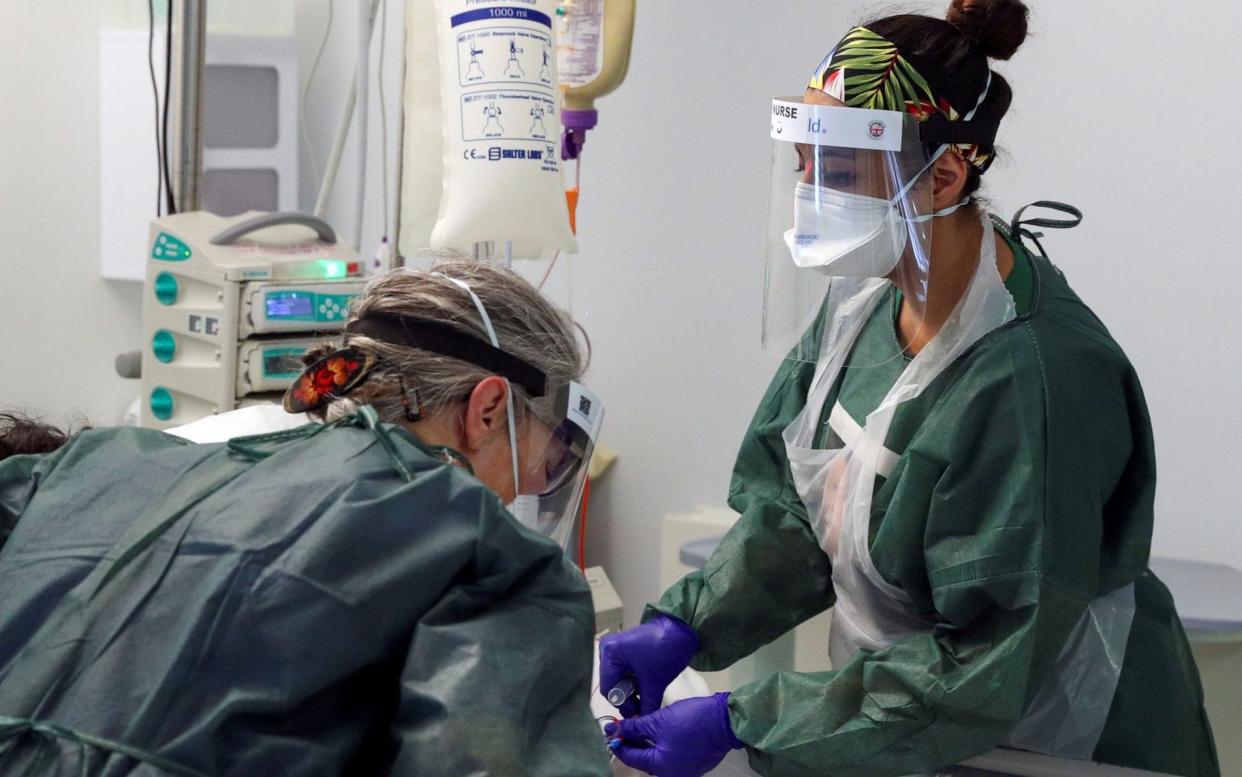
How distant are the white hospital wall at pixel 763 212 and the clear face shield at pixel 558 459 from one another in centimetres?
82

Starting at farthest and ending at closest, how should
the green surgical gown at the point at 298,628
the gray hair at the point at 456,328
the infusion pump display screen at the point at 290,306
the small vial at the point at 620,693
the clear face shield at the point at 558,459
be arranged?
the infusion pump display screen at the point at 290,306, the small vial at the point at 620,693, the clear face shield at the point at 558,459, the gray hair at the point at 456,328, the green surgical gown at the point at 298,628

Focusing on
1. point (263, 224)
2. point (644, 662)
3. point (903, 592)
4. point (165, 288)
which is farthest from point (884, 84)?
point (165, 288)

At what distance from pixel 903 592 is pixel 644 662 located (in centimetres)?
33

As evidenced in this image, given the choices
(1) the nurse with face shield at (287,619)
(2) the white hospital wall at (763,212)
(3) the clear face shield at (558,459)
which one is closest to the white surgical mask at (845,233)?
(3) the clear face shield at (558,459)

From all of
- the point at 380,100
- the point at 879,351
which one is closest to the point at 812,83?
the point at 879,351

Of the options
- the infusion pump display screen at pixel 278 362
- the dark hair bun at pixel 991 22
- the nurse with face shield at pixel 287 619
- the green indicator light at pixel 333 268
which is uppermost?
the dark hair bun at pixel 991 22

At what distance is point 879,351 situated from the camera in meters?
1.53

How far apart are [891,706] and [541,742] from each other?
1.88 ft

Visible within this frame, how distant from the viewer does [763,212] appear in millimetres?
2496

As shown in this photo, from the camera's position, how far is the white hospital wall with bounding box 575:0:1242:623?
1.98 meters

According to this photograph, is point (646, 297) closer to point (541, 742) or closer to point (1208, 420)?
point (1208, 420)

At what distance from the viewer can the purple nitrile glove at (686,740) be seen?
52.8 inches

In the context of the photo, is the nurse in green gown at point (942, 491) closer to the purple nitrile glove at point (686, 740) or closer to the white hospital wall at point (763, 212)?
the purple nitrile glove at point (686, 740)

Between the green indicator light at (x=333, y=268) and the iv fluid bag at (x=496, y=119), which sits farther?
the green indicator light at (x=333, y=268)
